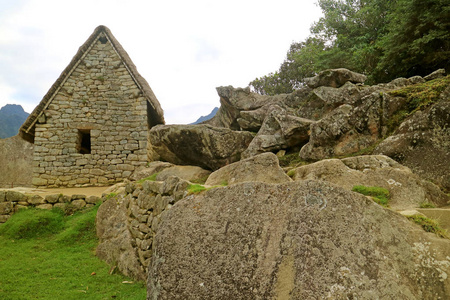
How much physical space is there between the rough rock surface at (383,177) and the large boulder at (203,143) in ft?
10.0

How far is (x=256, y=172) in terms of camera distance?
493 cm

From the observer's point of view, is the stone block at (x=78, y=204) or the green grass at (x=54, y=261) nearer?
the green grass at (x=54, y=261)

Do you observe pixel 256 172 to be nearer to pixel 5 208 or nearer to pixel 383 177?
pixel 383 177

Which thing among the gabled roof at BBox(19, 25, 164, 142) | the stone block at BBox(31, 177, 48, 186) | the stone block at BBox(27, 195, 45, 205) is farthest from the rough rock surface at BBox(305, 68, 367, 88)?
the stone block at BBox(31, 177, 48, 186)

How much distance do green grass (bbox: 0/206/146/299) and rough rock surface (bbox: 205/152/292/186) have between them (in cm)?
242

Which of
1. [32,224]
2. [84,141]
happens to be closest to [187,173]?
[32,224]

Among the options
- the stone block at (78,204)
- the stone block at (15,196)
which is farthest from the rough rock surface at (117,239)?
the stone block at (15,196)

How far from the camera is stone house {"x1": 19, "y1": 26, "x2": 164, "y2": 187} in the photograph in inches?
490

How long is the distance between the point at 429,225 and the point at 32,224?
9554mm

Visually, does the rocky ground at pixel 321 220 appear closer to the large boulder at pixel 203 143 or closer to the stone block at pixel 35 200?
the large boulder at pixel 203 143

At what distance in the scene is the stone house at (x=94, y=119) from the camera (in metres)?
12.4

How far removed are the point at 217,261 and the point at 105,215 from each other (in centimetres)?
577

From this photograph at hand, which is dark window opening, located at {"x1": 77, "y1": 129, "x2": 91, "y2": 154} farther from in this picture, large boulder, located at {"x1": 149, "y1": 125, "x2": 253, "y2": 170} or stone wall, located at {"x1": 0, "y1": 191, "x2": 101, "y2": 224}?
large boulder, located at {"x1": 149, "y1": 125, "x2": 253, "y2": 170}

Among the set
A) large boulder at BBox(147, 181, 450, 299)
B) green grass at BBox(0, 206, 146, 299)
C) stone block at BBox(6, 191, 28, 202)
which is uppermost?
large boulder at BBox(147, 181, 450, 299)
